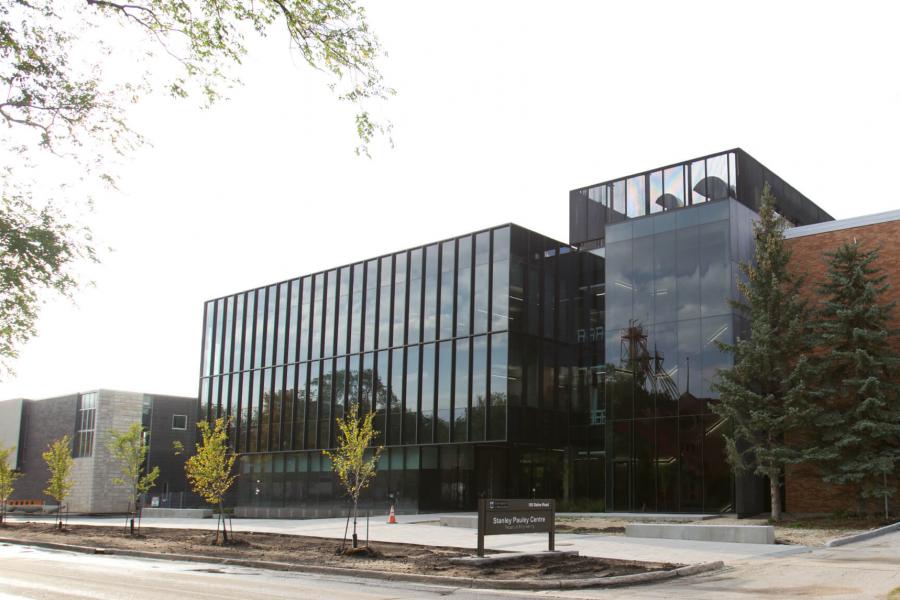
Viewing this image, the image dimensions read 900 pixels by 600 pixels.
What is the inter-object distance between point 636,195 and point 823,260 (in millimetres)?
9643

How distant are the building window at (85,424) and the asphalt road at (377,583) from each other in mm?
47300

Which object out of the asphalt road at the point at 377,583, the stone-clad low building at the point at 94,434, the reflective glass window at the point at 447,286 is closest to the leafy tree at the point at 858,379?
the asphalt road at the point at 377,583

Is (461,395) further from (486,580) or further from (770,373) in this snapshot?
(486,580)

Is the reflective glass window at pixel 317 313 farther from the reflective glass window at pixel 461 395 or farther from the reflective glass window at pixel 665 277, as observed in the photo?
the reflective glass window at pixel 665 277

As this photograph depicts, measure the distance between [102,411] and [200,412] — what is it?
1345 cm

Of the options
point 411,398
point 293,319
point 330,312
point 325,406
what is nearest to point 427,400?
point 411,398

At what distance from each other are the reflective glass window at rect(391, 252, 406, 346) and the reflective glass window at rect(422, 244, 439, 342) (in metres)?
1.65

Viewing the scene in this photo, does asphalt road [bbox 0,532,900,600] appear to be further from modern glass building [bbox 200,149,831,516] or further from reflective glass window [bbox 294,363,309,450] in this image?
reflective glass window [bbox 294,363,309,450]

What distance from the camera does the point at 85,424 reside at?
2517 inches

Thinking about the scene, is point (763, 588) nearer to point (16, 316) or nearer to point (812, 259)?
point (16, 316)

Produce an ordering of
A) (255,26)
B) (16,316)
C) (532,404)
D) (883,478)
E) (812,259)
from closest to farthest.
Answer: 1. (255,26)
2. (16,316)
3. (883,478)
4. (812,259)
5. (532,404)

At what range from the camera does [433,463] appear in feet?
129

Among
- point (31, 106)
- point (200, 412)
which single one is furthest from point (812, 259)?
point (200, 412)

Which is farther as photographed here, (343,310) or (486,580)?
(343,310)
